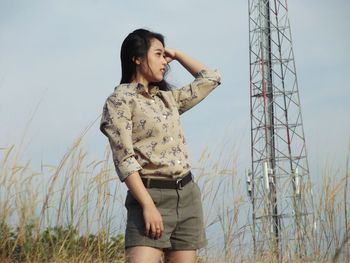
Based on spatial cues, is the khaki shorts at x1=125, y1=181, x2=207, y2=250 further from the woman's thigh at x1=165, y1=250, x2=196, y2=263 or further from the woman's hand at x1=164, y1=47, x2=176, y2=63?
the woman's hand at x1=164, y1=47, x2=176, y2=63

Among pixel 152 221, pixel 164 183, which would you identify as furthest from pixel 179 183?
pixel 152 221

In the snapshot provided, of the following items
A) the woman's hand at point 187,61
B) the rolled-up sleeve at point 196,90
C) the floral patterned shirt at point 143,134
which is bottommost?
the floral patterned shirt at point 143,134

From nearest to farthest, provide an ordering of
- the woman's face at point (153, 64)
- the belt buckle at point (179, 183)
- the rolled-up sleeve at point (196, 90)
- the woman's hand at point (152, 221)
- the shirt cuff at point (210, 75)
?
the woman's hand at point (152, 221) → the belt buckle at point (179, 183) → the woman's face at point (153, 64) → the rolled-up sleeve at point (196, 90) → the shirt cuff at point (210, 75)

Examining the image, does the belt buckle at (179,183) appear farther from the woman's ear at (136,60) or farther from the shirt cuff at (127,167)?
the woman's ear at (136,60)

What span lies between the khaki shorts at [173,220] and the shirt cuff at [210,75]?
1.59ft

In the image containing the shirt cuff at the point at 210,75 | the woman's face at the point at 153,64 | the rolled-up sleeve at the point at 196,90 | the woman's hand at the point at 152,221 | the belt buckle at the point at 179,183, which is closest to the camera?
the woman's hand at the point at 152,221

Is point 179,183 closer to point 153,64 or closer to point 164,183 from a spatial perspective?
point 164,183

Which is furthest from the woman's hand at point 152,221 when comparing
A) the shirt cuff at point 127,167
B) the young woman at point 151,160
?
the shirt cuff at point 127,167

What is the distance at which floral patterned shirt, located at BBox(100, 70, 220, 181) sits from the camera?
1.81m

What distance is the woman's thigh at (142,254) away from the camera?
174 cm

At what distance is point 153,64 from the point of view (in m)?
1.99

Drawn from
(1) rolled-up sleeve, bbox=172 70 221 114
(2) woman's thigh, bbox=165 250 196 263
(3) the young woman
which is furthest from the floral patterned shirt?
(2) woman's thigh, bbox=165 250 196 263

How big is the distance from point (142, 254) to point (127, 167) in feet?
0.84

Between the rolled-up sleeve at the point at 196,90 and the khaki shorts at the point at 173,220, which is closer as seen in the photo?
the khaki shorts at the point at 173,220
